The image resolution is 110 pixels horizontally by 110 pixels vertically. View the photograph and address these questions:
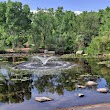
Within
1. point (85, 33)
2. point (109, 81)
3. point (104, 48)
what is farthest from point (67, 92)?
point (85, 33)

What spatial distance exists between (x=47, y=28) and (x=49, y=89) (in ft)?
124

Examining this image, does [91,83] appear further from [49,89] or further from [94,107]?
[94,107]

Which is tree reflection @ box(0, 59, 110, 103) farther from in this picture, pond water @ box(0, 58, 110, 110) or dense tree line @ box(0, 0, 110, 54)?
dense tree line @ box(0, 0, 110, 54)

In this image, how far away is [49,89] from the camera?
21.1 metres

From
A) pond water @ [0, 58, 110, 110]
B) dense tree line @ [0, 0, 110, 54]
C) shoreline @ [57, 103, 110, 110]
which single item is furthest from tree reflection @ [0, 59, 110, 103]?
dense tree line @ [0, 0, 110, 54]

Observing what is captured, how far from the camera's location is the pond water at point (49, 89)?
56.3 feet

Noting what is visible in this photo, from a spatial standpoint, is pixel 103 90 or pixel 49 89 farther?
pixel 49 89

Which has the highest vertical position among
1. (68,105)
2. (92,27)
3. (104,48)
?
(92,27)

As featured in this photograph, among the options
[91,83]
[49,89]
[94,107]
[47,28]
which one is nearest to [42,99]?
[49,89]

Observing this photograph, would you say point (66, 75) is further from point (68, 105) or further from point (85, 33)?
point (85, 33)

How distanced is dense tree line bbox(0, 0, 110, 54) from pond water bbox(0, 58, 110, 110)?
24.7 meters

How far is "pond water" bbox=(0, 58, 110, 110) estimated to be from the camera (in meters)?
17.2

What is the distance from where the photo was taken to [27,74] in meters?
26.8

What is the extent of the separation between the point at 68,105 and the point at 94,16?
44.4 m
